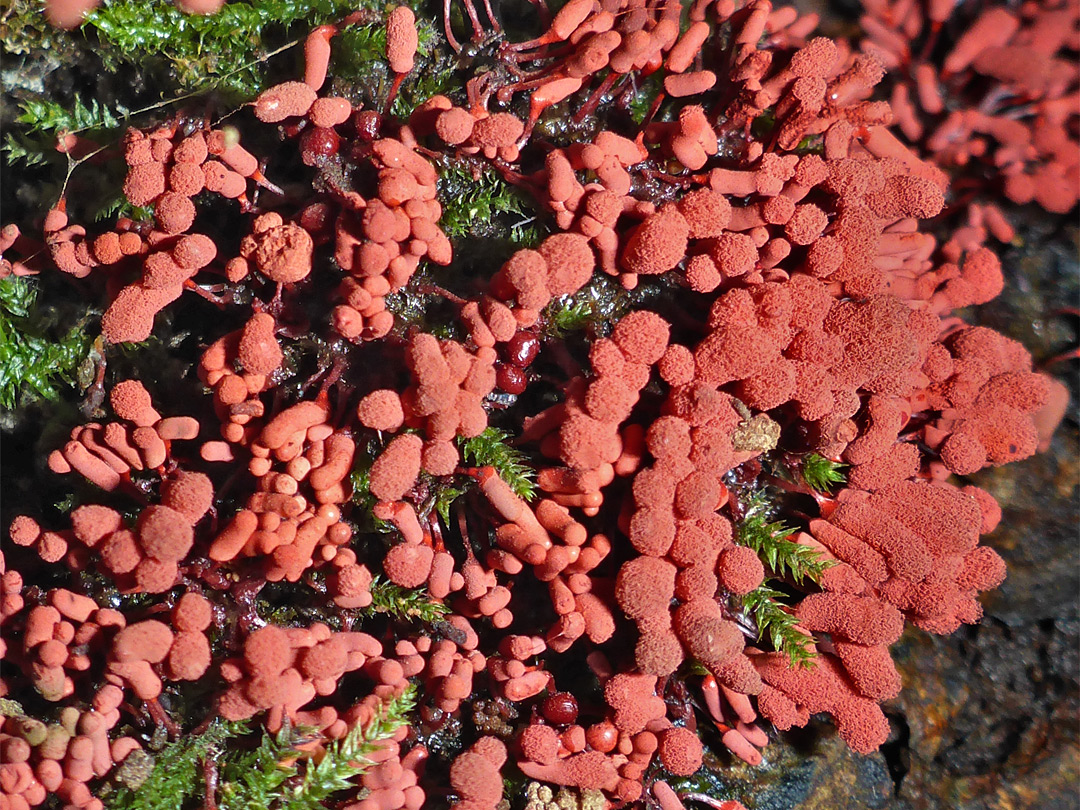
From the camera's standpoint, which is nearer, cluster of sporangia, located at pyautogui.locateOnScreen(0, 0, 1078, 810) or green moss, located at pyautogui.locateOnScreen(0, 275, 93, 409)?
cluster of sporangia, located at pyautogui.locateOnScreen(0, 0, 1078, 810)

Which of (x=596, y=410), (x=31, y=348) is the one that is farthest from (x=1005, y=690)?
(x=31, y=348)

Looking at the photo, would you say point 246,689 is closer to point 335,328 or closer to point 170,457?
point 170,457

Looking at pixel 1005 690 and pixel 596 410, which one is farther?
pixel 1005 690

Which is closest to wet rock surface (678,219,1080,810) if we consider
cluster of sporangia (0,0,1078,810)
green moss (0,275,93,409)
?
cluster of sporangia (0,0,1078,810)

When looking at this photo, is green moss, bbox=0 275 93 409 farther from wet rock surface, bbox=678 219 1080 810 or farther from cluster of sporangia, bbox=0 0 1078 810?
wet rock surface, bbox=678 219 1080 810

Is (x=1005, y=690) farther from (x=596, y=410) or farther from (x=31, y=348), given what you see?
(x=31, y=348)

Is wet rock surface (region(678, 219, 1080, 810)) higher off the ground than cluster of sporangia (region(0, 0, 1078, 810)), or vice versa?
cluster of sporangia (region(0, 0, 1078, 810))

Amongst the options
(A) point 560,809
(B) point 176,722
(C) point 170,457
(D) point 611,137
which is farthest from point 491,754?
(D) point 611,137

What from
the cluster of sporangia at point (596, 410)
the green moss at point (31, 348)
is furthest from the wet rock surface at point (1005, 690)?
the green moss at point (31, 348)
